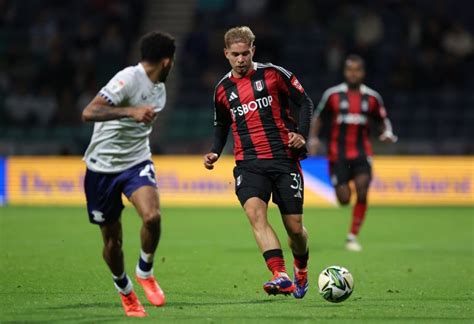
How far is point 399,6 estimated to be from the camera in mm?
25969

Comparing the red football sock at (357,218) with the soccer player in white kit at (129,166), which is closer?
the soccer player in white kit at (129,166)

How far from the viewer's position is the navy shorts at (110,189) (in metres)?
7.87

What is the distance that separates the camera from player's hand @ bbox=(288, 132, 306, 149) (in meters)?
8.56

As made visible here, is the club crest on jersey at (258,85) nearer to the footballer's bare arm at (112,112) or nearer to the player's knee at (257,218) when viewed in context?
the player's knee at (257,218)

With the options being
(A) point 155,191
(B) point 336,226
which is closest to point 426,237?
(B) point 336,226

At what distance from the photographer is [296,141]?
8.56 m

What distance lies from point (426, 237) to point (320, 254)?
310 cm

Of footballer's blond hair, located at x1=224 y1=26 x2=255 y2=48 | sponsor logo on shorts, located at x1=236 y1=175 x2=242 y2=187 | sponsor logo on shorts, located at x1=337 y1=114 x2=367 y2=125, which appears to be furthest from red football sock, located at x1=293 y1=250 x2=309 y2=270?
sponsor logo on shorts, located at x1=337 y1=114 x2=367 y2=125

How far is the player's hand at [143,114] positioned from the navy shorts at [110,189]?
641 mm

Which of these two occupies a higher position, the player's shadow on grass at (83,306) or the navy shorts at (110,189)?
the navy shorts at (110,189)

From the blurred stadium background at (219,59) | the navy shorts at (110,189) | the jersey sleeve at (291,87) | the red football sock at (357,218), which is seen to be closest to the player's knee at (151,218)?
the navy shorts at (110,189)

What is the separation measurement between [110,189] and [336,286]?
6.45 ft

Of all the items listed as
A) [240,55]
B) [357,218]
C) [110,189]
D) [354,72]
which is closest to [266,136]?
[240,55]

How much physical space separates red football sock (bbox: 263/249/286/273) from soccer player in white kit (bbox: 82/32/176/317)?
3.20 feet
